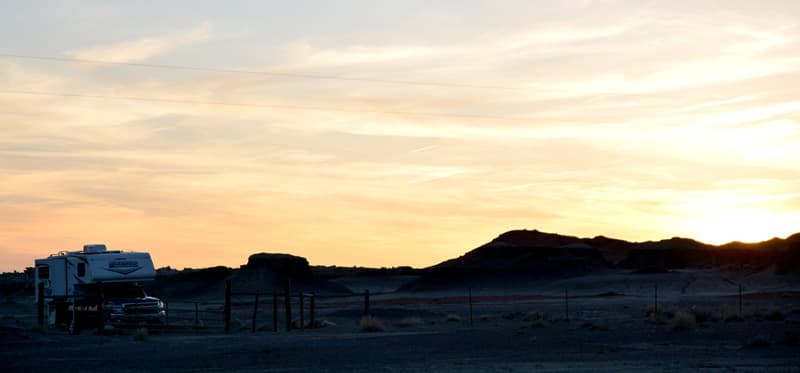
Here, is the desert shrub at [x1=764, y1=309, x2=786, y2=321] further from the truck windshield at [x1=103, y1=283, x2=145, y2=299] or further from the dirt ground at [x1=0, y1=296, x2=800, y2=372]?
the truck windshield at [x1=103, y1=283, x2=145, y2=299]

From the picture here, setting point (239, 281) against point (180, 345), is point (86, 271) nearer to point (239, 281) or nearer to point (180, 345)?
point (180, 345)

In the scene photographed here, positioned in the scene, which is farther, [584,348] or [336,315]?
[336,315]

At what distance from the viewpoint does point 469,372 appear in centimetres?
2445

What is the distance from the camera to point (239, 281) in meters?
112

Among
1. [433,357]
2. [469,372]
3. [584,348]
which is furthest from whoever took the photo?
[584,348]

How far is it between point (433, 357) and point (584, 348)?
14.4 feet

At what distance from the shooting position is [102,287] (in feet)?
140

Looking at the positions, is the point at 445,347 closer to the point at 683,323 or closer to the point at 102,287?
the point at 683,323

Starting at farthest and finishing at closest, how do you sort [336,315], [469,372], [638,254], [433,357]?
[638,254], [336,315], [433,357], [469,372]

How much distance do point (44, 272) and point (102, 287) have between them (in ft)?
14.6

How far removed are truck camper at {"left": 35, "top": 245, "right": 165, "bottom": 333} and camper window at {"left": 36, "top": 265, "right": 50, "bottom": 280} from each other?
0.21 m

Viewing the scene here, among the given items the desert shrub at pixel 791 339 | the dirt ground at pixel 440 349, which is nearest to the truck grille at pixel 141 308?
the dirt ground at pixel 440 349

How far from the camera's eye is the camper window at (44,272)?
45.6 meters

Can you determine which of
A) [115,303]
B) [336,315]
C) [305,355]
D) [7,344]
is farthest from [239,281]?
[305,355]
